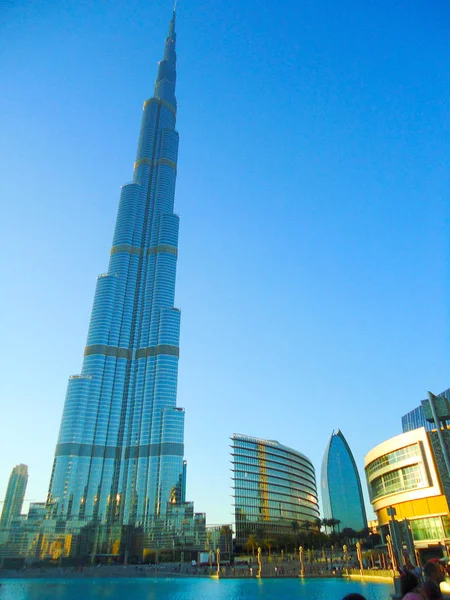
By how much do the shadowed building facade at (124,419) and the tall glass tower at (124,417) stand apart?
1.14 ft

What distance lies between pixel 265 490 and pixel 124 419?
62416mm

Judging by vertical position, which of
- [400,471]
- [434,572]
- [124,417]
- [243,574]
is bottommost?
[243,574]

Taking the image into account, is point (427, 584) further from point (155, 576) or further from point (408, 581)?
point (155, 576)

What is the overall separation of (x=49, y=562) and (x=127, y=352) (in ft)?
265

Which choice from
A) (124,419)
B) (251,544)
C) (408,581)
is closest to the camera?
(408,581)

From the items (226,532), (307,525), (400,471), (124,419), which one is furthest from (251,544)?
(400,471)

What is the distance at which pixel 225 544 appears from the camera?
142 meters

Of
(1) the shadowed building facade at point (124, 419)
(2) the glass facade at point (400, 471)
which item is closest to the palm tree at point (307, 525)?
(1) the shadowed building facade at point (124, 419)

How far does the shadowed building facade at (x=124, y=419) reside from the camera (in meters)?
152

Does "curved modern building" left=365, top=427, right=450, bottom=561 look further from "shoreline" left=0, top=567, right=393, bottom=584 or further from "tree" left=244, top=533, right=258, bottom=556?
"tree" left=244, top=533, right=258, bottom=556

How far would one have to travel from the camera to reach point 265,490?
161m

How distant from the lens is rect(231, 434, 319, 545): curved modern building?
151625mm

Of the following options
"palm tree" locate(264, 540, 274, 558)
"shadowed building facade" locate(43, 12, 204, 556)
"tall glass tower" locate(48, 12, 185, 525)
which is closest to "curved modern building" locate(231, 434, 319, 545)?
"palm tree" locate(264, 540, 274, 558)

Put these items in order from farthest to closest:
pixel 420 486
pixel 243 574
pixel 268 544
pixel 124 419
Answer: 1. pixel 124 419
2. pixel 268 544
3. pixel 243 574
4. pixel 420 486
